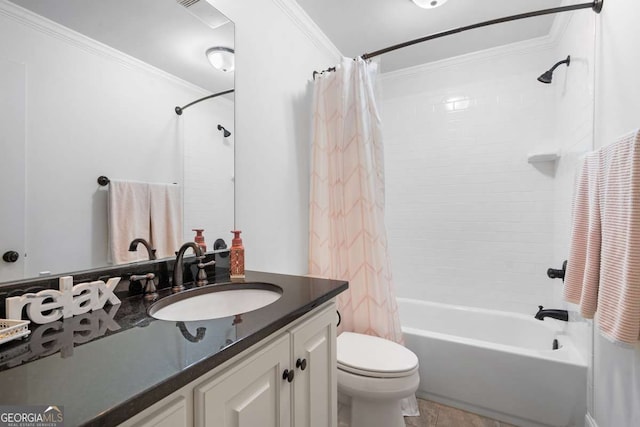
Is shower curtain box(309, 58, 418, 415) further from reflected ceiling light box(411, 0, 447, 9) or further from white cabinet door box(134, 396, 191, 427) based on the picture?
white cabinet door box(134, 396, 191, 427)

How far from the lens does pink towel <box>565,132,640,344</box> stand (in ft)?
3.16

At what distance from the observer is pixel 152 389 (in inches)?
18.8

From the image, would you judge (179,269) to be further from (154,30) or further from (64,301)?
(154,30)

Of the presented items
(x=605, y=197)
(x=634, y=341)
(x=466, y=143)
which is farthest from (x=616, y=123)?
(x=466, y=143)

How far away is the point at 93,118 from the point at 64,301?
1.85 ft

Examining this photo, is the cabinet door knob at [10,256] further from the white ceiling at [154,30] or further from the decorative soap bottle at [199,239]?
the white ceiling at [154,30]

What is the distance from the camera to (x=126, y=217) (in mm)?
1052

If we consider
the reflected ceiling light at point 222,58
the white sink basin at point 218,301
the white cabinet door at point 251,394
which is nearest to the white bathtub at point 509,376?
the white sink basin at point 218,301

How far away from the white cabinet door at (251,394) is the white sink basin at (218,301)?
0.94ft

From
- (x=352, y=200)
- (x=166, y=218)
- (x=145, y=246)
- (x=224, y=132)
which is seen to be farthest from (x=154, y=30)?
(x=352, y=200)

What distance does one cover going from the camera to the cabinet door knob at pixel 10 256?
77 cm

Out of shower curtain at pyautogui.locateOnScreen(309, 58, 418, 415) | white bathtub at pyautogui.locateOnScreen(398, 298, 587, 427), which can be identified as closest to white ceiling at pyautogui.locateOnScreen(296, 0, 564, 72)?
shower curtain at pyautogui.locateOnScreen(309, 58, 418, 415)

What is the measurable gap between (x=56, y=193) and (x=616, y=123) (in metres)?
2.14

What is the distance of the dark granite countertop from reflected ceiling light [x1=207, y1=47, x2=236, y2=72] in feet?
3.66
